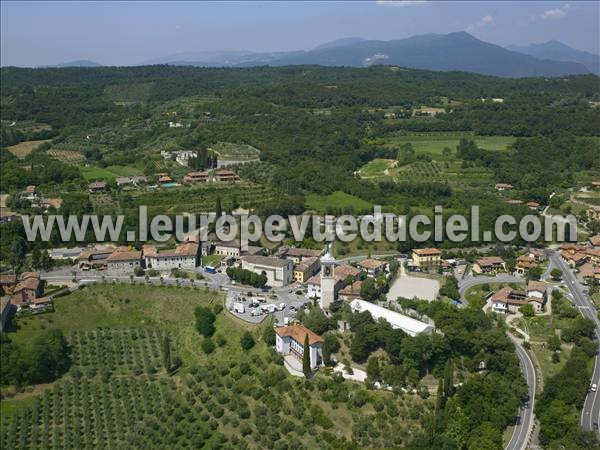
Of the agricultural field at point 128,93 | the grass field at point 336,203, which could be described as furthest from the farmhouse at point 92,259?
the agricultural field at point 128,93

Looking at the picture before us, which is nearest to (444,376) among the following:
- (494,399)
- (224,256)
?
(494,399)

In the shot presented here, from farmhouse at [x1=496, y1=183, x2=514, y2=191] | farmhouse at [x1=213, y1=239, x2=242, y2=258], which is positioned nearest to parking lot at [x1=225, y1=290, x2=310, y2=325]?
farmhouse at [x1=213, y1=239, x2=242, y2=258]

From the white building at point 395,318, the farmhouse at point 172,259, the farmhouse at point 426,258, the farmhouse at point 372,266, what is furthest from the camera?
the farmhouse at point 426,258

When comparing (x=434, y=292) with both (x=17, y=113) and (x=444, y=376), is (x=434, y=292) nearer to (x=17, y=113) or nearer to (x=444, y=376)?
(x=444, y=376)

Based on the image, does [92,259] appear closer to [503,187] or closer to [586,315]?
[586,315]

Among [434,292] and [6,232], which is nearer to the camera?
[434,292]

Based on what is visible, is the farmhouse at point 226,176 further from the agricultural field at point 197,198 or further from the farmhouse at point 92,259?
the farmhouse at point 92,259

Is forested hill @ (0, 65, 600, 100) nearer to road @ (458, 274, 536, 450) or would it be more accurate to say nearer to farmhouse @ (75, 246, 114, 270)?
farmhouse @ (75, 246, 114, 270)
